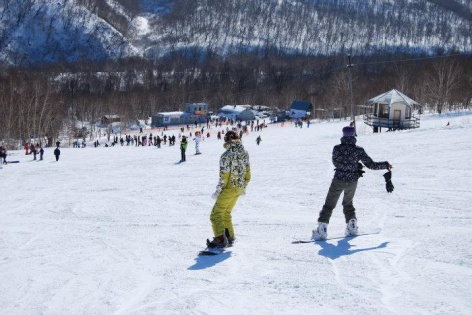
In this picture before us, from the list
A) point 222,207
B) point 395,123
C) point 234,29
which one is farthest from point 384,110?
point 234,29

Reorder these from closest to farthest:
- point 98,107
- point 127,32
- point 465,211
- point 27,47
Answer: point 465,211 → point 98,107 → point 27,47 → point 127,32

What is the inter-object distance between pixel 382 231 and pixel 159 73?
117302 millimetres

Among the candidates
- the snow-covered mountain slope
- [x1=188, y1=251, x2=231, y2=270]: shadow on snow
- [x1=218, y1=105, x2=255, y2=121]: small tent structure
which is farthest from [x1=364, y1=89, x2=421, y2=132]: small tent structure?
the snow-covered mountain slope

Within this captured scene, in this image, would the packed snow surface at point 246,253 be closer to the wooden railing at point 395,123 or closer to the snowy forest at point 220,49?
the wooden railing at point 395,123

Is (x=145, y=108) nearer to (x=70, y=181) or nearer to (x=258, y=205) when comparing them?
(x=70, y=181)

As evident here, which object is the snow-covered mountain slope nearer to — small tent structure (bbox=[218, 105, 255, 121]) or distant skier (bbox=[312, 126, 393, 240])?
small tent structure (bbox=[218, 105, 255, 121])

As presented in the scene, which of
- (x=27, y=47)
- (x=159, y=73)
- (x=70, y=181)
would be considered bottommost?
(x=70, y=181)

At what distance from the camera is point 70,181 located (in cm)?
1376

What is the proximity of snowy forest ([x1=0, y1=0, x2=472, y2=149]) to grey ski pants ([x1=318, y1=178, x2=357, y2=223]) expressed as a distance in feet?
218

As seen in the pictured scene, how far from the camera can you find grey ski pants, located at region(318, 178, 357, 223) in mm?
A: 5226

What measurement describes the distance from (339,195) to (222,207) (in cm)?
136

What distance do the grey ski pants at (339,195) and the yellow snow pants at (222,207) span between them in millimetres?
1061

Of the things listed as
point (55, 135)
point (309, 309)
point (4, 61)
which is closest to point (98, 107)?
point (55, 135)

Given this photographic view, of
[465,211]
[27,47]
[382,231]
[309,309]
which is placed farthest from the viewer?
[27,47]
